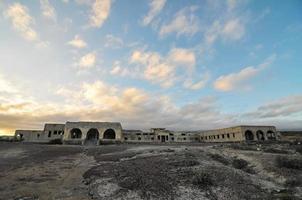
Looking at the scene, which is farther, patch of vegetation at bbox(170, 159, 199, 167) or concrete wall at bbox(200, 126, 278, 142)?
concrete wall at bbox(200, 126, 278, 142)

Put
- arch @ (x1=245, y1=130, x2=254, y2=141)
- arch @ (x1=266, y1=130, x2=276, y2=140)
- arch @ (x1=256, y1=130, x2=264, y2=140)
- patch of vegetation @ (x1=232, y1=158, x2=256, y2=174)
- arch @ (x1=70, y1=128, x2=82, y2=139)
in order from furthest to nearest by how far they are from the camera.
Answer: arch @ (x1=245, y1=130, x2=254, y2=141) → arch @ (x1=256, y1=130, x2=264, y2=140) → arch @ (x1=266, y1=130, x2=276, y2=140) → arch @ (x1=70, y1=128, x2=82, y2=139) → patch of vegetation @ (x1=232, y1=158, x2=256, y2=174)

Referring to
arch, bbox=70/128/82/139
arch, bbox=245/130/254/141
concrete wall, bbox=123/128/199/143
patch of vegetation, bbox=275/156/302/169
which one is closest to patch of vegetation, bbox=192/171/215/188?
patch of vegetation, bbox=275/156/302/169

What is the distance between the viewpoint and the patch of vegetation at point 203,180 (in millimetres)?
10562

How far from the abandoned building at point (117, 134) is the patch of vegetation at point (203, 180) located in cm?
2984

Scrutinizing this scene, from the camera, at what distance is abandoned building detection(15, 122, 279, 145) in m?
42.1

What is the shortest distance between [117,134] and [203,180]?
34240 millimetres

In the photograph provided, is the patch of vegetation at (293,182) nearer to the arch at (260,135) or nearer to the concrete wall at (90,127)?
the concrete wall at (90,127)

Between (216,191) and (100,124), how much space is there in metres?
36.7

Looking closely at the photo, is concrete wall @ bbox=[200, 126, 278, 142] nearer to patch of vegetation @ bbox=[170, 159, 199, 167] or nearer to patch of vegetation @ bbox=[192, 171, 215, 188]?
patch of vegetation @ bbox=[170, 159, 199, 167]

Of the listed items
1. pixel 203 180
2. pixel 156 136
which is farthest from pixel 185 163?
pixel 156 136

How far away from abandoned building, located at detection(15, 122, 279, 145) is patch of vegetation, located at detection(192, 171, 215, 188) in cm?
2984

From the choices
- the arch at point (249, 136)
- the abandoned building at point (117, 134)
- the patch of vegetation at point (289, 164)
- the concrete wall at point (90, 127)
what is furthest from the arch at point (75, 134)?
the patch of vegetation at point (289, 164)

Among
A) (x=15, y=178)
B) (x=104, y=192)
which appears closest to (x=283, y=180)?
(x=104, y=192)

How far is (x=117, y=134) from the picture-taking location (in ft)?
142
